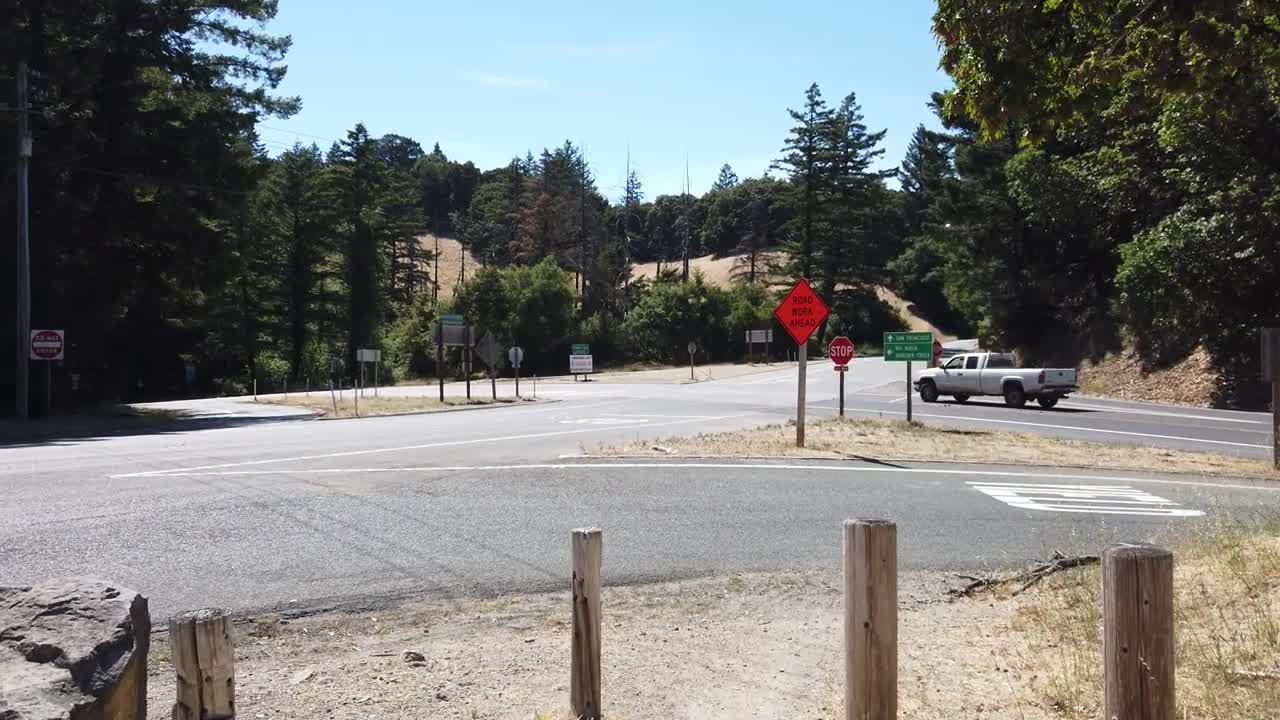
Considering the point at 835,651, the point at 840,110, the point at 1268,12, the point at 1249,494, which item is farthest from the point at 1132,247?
the point at 840,110

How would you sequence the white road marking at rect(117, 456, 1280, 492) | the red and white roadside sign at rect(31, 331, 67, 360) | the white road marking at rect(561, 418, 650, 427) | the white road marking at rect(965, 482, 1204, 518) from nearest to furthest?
1. the white road marking at rect(965, 482, 1204, 518)
2. the white road marking at rect(117, 456, 1280, 492)
3. the white road marking at rect(561, 418, 650, 427)
4. the red and white roadside sign at rect(31, 331, 67, 360)

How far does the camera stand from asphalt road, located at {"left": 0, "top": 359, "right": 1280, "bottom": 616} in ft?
26.0

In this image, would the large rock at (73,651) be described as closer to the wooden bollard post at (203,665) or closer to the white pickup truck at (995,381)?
the wooden bollard post at (203,665)

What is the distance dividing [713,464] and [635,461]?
119cm

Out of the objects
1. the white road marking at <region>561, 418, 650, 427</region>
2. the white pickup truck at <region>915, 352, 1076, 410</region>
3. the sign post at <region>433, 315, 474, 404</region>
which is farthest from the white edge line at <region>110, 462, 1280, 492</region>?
the sign post at <region>433, 315, 474, 404</region>

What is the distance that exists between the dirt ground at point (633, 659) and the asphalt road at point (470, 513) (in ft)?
2.31

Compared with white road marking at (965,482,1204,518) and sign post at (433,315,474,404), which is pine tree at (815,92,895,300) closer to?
sign post at (433,315,474,404)

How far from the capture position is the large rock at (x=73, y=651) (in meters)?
3.03

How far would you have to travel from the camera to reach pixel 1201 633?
5.64m

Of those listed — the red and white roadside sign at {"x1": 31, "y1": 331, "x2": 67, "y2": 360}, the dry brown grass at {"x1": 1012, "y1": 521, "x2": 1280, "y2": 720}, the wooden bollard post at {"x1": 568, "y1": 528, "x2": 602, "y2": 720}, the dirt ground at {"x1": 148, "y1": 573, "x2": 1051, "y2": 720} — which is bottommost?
the dirt ground at {"x1": 148, "y1": 573, "x2": 1051, "y2": 720}

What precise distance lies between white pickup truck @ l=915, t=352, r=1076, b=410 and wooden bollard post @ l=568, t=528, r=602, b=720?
30.1 meters

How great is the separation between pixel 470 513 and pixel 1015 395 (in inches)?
1022

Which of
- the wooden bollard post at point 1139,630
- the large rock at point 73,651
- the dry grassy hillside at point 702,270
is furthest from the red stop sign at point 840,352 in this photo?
the dry grassy hillside at point 702,270

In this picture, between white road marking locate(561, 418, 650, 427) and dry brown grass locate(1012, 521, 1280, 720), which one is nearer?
dry brown grass locate(1012, 521, 1280, 720)
